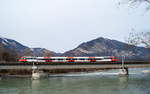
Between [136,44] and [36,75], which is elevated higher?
[136,44]

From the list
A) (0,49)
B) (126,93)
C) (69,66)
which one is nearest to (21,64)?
(69,66)

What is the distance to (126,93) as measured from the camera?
2355cm

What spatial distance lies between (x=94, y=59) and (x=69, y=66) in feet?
26.0

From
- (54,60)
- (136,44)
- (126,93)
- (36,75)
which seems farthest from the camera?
Result: (54,60)

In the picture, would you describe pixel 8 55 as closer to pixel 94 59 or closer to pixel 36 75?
pixel 36 75

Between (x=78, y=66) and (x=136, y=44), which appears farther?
(x=78, y=66)

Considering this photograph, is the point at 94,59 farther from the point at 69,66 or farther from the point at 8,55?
the point at 8,55

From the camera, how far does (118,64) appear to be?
2212 inches

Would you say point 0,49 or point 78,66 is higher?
point 0,49

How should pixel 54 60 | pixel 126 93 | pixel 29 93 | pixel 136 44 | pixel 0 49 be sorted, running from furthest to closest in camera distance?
pixel 0 49 → pixel 54 60 → pixel 29 93 → pixel 126 93 → pixel 136 44

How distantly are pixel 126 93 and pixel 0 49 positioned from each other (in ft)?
208

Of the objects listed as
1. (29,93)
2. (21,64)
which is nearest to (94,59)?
(21,64)

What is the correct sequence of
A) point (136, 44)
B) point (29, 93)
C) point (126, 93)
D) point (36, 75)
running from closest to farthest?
1. point (136, 44)
2. point (126, 93)
3. point (29, 93)
4. point (36, 75)

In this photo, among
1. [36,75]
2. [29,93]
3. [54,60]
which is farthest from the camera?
[54,60]
